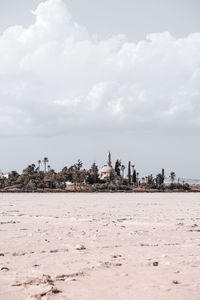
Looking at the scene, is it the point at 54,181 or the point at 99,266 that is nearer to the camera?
the point at 99,266

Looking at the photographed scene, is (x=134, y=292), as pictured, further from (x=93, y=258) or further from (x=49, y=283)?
(x=93, y=258)

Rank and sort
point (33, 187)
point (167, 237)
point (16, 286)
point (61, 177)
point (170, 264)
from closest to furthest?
point (16, 286)
point (170, 264)
point (167, 237)
point (33, 187)
point (61, 177)

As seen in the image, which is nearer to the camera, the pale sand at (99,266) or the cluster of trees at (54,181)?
the pale sand at (99,266)

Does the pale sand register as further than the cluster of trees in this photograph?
No

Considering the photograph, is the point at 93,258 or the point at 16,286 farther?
the point at 93,258

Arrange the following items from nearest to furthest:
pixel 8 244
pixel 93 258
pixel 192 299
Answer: pixel 192 299 → pixel 93 258 → pixel 8 244

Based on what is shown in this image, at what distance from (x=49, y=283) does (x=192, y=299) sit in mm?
2617

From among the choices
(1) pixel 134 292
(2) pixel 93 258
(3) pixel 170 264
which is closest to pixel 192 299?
(1) pixel 134 292

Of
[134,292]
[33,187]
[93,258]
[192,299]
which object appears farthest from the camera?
[33,187]

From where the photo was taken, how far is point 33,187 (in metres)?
97.6

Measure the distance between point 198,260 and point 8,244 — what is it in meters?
5.81

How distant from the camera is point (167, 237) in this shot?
1245cm

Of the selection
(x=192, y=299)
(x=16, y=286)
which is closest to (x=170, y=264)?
(x=192, y=299)

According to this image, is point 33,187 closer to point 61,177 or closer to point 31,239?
point 61,177
